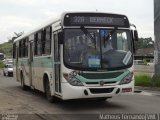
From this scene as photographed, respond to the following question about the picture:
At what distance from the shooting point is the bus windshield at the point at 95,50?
13.4 m

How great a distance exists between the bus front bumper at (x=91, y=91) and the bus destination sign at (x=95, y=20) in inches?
77.5

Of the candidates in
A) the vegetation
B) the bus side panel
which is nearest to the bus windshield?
the bus side panel

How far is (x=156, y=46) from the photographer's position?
2364 cm

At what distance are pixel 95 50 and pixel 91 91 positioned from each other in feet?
4.23

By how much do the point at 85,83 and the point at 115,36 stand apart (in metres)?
1.89

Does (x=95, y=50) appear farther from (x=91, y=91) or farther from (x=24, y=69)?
(x=24, y=69)

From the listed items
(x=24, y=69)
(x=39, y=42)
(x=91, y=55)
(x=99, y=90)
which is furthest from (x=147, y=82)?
(x=91, y=55)

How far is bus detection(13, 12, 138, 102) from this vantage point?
13.3m

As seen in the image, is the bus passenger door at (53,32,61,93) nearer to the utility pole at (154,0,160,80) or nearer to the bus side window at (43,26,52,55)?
the bus side window at (43,26,52,55)

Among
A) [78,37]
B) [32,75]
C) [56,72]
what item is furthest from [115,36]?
[32,75]

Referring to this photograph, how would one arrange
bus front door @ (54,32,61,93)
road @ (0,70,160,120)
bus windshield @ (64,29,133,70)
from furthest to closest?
1. bus front door @ (54,32,61,93)
2. bus windshield @ (64,29,133,70)
3. road @ (0,70,160,120)

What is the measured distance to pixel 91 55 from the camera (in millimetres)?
13469

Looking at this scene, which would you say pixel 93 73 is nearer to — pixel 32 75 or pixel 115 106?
pixel 115 106

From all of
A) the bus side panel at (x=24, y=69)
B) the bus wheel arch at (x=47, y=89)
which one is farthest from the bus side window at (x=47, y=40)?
the bus side panel at (x=24, y=69)
